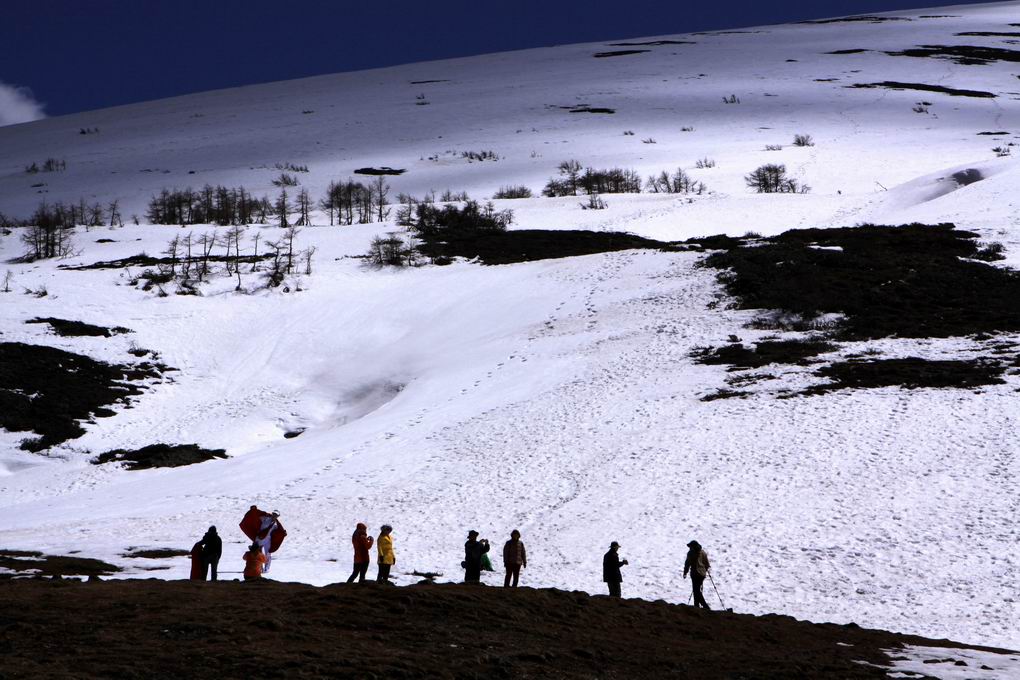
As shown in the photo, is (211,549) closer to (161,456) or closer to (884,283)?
(161,456)

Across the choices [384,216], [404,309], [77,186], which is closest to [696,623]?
[404,309]

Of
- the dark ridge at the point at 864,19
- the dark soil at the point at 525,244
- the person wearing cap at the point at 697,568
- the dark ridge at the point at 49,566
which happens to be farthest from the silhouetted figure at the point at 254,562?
the dark ridge at the point at 864,19

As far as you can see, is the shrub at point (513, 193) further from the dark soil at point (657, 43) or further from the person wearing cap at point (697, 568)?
the dark soil at point (657, 43)

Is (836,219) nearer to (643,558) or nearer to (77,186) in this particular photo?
(643,558)

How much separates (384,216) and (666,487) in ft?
129

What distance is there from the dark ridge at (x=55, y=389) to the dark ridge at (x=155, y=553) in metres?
11.8

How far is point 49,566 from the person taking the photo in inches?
607

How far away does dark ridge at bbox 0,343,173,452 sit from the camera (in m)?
29.1

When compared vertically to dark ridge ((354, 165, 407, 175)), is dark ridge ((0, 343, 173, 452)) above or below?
below

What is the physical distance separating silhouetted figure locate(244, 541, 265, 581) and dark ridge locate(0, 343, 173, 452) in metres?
16.8

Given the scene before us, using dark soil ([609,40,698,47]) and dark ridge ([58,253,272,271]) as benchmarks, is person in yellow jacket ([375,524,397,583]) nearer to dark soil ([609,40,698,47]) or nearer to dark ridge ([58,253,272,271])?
dark ridge ([58,253,272,271])

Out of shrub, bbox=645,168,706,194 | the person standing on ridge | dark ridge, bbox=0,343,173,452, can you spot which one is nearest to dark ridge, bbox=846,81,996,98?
shrub, bbox=645,168,706,194

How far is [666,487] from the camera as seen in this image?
67.8 ft

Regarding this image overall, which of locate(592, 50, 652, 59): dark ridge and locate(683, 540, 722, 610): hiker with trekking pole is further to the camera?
locate(592, 50, 652, 59): dark ridge
